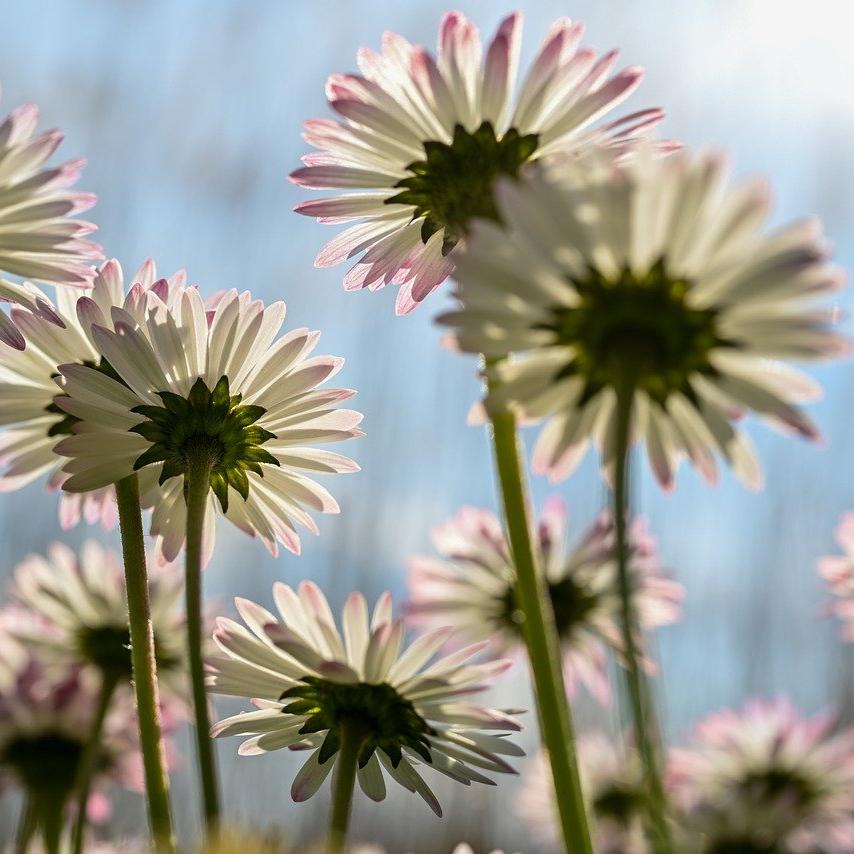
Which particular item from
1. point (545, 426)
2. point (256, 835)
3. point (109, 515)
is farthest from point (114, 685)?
point (256, 835)

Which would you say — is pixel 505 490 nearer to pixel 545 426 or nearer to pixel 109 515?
pixel 545 426

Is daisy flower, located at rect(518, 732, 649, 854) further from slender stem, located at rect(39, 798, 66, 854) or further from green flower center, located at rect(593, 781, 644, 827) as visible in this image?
slender stem, located at rect(39, 798, 66, 854)

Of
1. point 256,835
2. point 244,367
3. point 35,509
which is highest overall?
point 35,509

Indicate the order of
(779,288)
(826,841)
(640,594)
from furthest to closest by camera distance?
(826,841) → (640,594) → (779,288)

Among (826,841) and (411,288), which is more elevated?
(411,288)

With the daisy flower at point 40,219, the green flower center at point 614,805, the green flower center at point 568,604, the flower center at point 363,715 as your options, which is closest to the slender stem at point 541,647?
the flower center at point 363,715

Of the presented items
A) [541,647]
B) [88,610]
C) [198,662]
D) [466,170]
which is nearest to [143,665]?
[198,662]

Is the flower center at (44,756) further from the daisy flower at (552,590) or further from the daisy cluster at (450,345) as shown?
the daisy flower at (552,590)

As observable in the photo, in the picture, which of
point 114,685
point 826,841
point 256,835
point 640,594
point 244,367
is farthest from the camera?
point 826,841
